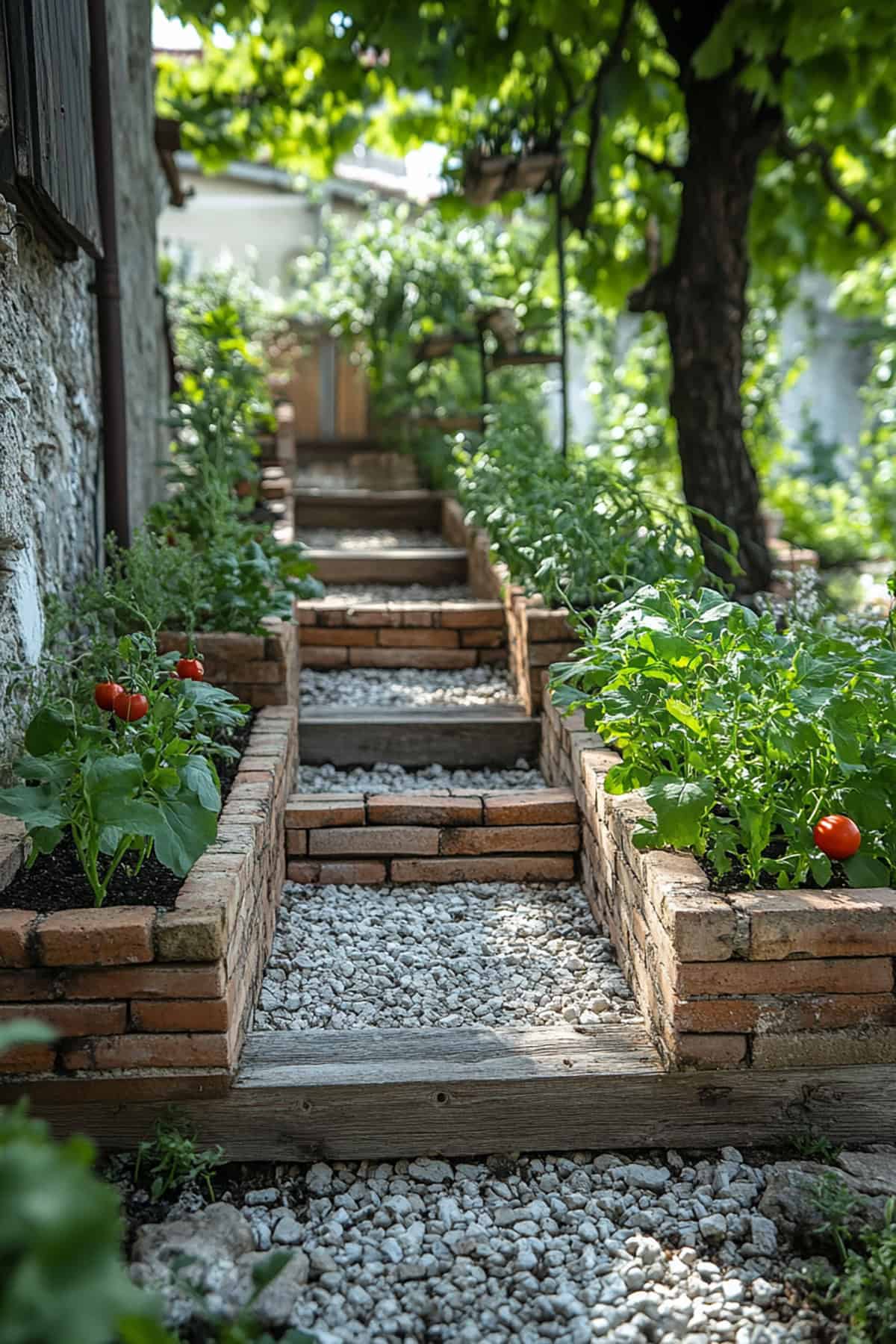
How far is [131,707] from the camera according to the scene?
8.20 feet

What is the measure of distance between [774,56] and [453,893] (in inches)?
161

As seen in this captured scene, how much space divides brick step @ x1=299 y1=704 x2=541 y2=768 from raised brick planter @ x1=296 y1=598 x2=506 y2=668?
793 mm

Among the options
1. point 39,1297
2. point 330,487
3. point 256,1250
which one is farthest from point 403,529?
point 39,1297

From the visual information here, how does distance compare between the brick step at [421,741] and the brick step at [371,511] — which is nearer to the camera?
the brick step at [421,741]

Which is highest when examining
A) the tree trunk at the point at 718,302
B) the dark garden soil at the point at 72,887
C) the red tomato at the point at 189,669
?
the tree trunk at the point at 718,302

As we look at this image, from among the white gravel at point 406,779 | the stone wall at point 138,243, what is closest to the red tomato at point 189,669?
the white gravel at point 406,779

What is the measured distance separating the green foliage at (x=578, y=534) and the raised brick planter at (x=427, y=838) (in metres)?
0.62

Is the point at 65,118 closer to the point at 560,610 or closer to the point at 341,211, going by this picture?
the point at 560,610

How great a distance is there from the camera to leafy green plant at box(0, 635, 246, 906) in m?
2.18

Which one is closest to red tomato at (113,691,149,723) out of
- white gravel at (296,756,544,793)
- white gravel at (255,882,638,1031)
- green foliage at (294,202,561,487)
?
white gravel at (255,882,638,1031)

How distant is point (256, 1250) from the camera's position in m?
1.96

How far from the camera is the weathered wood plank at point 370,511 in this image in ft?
23.3

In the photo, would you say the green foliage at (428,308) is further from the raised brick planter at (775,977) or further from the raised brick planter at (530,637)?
the raised brick planter at (775,977)

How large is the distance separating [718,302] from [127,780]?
4.23 meters
